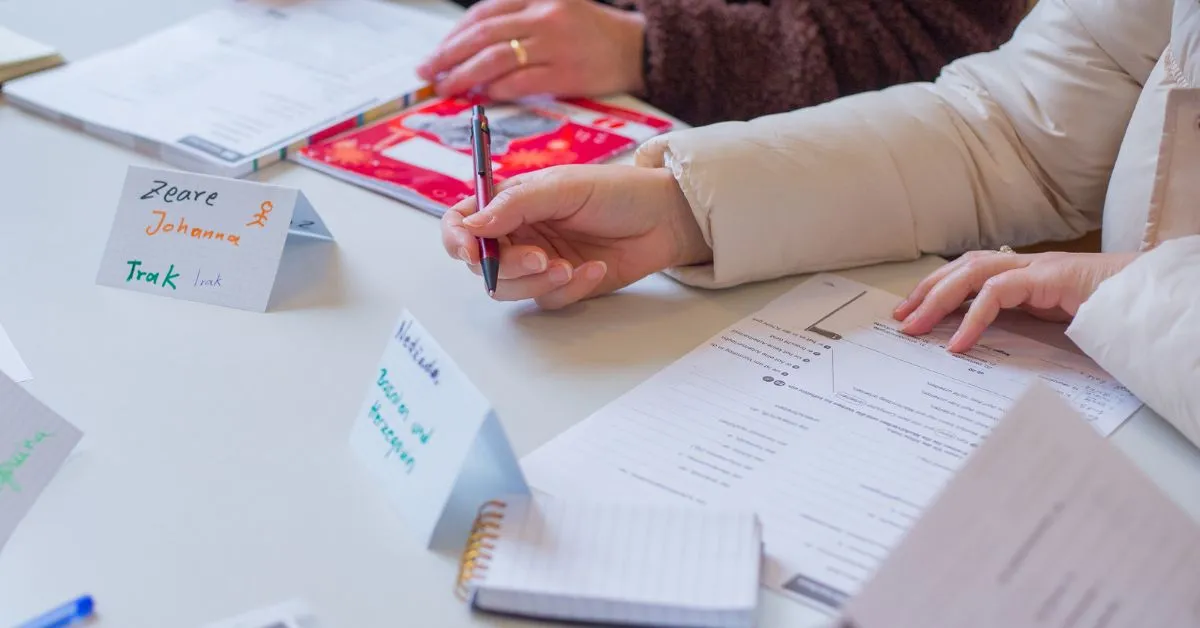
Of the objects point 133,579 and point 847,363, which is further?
point 847,363

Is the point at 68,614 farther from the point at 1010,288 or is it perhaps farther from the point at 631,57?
the point at 631,57

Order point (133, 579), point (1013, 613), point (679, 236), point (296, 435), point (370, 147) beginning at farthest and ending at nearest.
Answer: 1. point (370, 147)
2. point (679, 236)
3. point (296, 435)
4. point (133, 579)
5. point (1013, 613)

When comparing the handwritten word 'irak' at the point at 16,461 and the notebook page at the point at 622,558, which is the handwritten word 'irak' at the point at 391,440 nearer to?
the notebook page at the point at 622,558

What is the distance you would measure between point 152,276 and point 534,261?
29cm

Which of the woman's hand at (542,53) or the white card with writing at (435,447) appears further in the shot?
the woman's hand at (542,53)

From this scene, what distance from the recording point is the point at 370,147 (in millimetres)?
1068

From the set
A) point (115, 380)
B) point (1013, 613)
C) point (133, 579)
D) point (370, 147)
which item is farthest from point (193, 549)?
point (370, 147)

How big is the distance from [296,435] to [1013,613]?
1.38 feet

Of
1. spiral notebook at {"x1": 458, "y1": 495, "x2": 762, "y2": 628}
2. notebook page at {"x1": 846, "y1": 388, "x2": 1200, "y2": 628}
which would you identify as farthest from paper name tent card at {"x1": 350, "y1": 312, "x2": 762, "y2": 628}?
notebook page at {"x1": 846, "y1": 388, "x2": 1200, "y2": 628}

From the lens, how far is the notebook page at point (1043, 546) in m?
0.47

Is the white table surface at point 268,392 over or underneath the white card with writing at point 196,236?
underneath

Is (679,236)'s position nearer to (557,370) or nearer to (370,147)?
(557,370)

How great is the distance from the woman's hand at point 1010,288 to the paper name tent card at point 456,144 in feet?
1.15

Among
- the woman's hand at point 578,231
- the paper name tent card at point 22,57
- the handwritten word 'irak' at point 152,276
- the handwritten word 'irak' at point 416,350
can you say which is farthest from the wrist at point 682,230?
the paper name tent card at point 22,57
